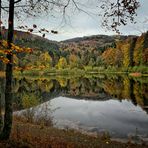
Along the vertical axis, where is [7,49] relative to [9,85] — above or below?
above

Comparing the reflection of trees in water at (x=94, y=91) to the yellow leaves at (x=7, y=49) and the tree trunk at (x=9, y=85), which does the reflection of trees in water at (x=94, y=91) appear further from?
the yellow leaves at (x=7, y=49)

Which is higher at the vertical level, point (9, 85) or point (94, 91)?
point (9, 85)

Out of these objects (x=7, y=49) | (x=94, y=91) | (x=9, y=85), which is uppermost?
(x=7, y=49)

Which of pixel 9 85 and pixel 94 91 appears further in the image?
pixel 94 91

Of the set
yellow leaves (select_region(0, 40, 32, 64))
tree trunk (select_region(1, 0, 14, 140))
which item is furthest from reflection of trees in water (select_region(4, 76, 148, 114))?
yellow leaves (select_region(0, 40, 32, 64))

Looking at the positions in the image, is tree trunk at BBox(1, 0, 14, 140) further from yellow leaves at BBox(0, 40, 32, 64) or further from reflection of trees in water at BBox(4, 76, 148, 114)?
reflection of trees in water at BBox(4, 76, 148, 114)

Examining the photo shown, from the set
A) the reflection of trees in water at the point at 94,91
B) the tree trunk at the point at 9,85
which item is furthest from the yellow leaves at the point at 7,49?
the reflection of trees in water at the point at 94,91

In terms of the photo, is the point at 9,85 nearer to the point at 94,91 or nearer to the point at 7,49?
the point at 7,49

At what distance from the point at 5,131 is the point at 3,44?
10.6 feet

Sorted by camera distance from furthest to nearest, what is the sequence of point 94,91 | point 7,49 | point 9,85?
1. point 94,91
2. point 9,85
3. point 7,49

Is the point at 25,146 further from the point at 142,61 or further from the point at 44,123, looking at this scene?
the point at 142,61

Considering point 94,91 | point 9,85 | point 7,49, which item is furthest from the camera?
point 94,91

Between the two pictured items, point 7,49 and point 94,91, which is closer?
point 7,49

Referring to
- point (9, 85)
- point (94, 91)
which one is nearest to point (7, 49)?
point (9, 85)
